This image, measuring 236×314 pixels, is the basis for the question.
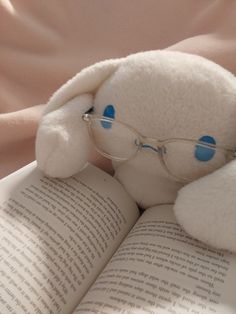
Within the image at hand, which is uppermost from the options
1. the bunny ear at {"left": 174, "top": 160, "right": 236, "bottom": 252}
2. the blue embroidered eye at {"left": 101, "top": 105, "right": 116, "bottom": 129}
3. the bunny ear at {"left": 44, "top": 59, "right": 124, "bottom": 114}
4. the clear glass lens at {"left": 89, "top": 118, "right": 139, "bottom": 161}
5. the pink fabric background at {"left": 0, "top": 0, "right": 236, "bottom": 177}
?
A: the pink fabric background at {"left": 0, "top": 0, "right": 236, "bottom": 177}

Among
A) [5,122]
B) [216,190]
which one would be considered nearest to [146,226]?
[216,190]

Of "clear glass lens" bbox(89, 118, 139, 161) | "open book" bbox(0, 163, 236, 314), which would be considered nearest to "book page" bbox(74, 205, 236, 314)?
"open book" bbox(0, 163, 236, 314)

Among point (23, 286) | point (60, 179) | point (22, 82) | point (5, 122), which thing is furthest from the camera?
point (22, 82)

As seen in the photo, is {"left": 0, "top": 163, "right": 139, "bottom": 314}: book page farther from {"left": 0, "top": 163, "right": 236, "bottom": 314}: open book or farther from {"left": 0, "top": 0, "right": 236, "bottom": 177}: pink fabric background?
{"left": 0, "top": 0, "right": 236, "bottom": 177}: pink fabric background

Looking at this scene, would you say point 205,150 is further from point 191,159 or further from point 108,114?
point 108,114

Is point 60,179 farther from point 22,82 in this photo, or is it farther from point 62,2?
point 62,2

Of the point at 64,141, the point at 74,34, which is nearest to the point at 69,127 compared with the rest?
the point at 64,141

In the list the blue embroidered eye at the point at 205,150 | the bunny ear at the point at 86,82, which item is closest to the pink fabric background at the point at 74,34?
the bunny ear at the point at 86,82
